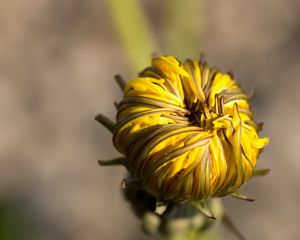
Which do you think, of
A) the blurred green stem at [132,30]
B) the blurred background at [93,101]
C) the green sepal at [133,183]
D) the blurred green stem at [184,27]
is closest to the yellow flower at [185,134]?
the green sepal at [133,183]

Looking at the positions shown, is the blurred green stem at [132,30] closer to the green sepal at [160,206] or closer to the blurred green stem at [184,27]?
the blurred green stem at [184,27]

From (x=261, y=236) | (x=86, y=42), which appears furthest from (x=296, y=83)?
(x=86, y=42)

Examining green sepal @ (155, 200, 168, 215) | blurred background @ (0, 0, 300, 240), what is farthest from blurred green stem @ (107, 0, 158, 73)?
green sepal @ (155, 200, 168, 215)

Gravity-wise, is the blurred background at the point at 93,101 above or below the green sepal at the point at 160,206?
below

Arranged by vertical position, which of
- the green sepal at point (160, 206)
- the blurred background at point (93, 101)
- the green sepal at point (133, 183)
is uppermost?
the green sepal at point (133, 183)

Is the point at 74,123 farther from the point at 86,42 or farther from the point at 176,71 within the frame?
the point at 176,71

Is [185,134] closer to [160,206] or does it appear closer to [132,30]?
[160,206]

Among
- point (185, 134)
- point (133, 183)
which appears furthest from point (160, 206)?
point (185, 134)
